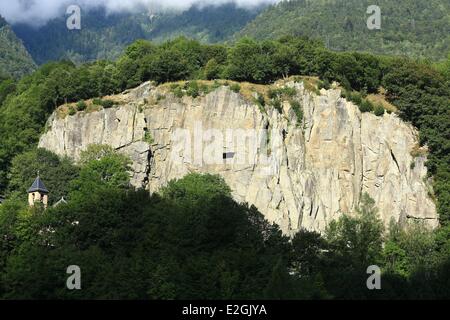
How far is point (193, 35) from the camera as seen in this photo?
19038cm

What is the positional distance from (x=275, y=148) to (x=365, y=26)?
6976 cm

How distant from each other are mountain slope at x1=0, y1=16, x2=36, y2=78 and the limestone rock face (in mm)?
70316

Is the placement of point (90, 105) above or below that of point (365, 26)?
below

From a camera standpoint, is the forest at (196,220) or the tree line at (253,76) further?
the tree line at (253,76)

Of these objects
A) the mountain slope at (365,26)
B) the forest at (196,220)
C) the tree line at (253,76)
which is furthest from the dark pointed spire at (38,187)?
the mountain slope at (365,26)

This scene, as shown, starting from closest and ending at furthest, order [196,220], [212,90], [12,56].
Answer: [196,220] < [212,90] < [12,56]

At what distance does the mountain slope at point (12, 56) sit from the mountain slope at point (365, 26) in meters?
40.3

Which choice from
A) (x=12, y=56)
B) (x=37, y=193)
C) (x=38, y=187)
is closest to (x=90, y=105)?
(x=38, y=187)

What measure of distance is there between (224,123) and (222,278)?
29.7 m

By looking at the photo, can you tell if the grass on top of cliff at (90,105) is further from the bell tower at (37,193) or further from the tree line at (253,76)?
the bell tower at (37,193)

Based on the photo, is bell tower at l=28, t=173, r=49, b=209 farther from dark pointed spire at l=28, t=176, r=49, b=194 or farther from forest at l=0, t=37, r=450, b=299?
forest at l=0, t=37, r=450, b=299

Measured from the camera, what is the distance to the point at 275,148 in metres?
85.1

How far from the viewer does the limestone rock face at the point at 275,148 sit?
8362cm

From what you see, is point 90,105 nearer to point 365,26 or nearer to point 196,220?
point 196,220
